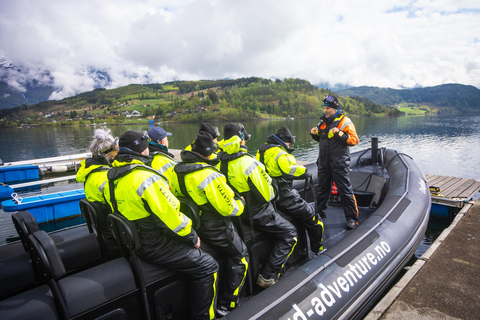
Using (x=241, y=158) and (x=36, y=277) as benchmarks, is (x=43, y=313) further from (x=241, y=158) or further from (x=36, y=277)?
(x=241, y=158)

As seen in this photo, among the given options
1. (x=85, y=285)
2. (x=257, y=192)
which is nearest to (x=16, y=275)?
(x=85, y=285)

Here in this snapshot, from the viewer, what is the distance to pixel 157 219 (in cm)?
189

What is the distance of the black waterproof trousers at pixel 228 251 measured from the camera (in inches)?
91.6

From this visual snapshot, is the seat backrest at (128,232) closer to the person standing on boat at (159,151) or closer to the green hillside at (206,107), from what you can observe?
the person standing on boat at (159,151)

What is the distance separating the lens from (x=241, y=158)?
260 cm

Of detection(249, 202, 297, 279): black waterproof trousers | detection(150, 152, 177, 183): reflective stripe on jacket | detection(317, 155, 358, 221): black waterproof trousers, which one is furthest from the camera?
detection(317, 155, 358, 221): black waterproof trousers

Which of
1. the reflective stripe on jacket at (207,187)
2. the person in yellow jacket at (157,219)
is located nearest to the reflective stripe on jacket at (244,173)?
the reflective stripe on jacket at (207,187)

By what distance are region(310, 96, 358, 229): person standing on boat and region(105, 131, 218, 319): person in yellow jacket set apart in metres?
2.44

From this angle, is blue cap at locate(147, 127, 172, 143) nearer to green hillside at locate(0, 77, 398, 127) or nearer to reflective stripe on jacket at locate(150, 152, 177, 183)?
reflective stripe on jacket at locate(150, 152, 177, 183)

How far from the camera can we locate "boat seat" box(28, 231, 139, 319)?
1.60 m

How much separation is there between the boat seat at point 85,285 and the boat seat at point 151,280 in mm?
78

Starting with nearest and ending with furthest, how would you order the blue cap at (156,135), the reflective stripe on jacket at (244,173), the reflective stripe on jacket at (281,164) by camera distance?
the reflective stripe on jacket at (244,173), the reflective stripe on jacket at (281,164), the blue cap at (156,135)

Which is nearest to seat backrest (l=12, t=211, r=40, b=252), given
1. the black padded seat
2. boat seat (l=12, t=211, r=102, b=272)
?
boat seat (l=12, t=211, r=102, b=272)

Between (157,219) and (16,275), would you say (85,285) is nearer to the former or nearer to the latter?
(157,219)
